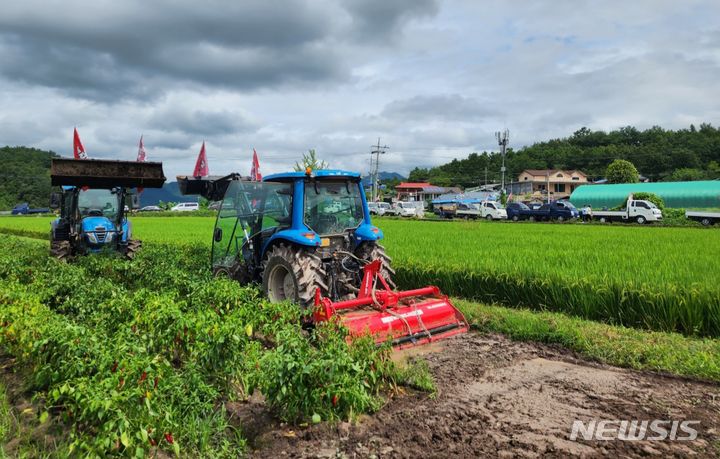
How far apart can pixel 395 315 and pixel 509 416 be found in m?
1.95

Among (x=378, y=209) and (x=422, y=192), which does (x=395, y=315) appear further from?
(x=422, y=192)

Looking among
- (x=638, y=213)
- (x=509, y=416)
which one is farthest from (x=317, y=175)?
(x=638, y=213)

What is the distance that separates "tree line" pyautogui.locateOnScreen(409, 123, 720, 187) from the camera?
256ft

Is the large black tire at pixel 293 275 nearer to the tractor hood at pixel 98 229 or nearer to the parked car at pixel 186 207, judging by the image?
the tractor hood at pixel 98 229

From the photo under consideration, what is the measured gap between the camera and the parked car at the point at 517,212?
38.1 metres

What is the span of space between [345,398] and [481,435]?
102 cm

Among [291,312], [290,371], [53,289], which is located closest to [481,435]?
[290,371]

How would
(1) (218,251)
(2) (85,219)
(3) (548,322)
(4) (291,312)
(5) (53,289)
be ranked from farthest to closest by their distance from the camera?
(2) (85,219) < (1) (218,251) < (5) (53,289) < (3) (548,322) < (4) (291,312)

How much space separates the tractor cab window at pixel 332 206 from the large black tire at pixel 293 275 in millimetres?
516

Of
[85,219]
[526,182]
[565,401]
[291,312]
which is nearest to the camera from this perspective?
[565,401]

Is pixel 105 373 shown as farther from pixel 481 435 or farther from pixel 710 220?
pixel 710 220

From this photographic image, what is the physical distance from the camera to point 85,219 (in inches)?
473

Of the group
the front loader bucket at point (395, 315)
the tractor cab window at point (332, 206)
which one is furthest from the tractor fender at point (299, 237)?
the front loader bucket at point (395, 315)

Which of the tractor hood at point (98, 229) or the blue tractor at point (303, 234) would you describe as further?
the tractor hood at point (98, 229)
